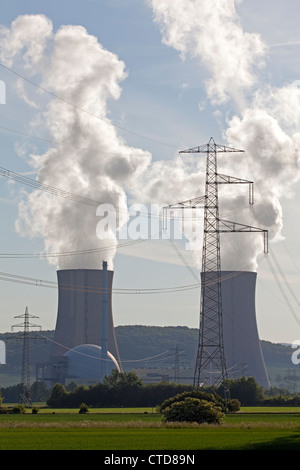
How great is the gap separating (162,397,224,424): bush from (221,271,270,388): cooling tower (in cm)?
5197

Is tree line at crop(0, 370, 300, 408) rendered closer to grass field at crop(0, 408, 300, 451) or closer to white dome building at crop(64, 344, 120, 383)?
white dome building at crop(64, 344, 120, 383)

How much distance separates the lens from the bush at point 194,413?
39875mm

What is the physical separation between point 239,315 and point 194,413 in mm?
52525

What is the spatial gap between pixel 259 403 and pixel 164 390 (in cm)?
926

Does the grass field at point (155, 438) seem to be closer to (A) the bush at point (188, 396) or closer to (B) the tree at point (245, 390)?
(A) the bush at point (188, 396)

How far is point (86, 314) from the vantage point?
10169 centimetres

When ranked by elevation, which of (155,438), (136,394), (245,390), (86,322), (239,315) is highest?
(239,315)

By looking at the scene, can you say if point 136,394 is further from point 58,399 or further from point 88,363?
point 88,363

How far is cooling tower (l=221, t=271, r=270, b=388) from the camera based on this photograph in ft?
303

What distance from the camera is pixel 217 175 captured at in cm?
6034

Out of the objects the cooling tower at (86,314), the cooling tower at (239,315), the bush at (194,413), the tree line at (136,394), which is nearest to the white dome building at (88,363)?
the cooling tower at (86,314)

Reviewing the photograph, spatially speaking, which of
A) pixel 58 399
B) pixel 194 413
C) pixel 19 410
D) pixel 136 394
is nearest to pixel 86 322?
pixel 58 399

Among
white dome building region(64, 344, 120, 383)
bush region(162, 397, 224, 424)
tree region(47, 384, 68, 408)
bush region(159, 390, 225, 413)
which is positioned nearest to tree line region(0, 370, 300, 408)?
tree region(47, 384, 68, 408)

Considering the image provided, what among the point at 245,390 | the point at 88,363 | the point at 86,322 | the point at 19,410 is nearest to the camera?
the point at 19,410
